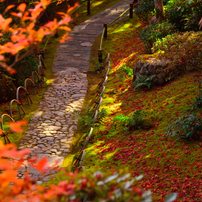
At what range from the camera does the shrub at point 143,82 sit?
987 centimetres

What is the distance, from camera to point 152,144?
6.66 metres

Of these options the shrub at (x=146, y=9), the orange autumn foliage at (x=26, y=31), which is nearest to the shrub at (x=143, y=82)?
the orange autumn foliage at (x=26, y=31)

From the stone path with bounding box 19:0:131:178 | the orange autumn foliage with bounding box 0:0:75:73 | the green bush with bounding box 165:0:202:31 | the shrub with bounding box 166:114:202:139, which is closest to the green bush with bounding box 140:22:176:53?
the green bush with bounding box 165:0:202:31

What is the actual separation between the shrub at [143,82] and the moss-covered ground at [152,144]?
283 millimetres

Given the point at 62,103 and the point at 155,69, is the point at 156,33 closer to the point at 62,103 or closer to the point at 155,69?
the point at 155,69

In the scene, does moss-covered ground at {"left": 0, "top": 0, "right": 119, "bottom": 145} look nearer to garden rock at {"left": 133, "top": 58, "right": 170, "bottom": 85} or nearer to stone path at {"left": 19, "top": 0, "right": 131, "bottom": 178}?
stone path at {"left": 19, "top": 0, "right": 131, "bottom": 178}

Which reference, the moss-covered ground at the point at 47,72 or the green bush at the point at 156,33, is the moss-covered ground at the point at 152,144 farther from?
the moss-covered ground at the point at 47,72

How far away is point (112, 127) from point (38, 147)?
2.40 meters

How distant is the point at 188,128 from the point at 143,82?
164 inches

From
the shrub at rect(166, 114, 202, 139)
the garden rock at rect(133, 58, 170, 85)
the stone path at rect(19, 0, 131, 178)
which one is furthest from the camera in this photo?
the garden rock at rect(133, 58, 170, 85)

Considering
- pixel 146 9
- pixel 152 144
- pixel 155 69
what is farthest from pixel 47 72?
pixel 152 144

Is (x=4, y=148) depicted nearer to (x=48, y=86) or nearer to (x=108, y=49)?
(x=48, y=86)

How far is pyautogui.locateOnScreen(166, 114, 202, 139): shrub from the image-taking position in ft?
20.2

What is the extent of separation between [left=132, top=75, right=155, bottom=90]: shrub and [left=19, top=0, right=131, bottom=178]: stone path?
2.35 metres
